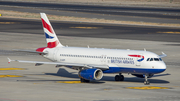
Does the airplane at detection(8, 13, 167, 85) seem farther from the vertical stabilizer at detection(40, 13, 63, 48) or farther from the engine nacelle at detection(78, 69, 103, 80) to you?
the vertical stabilizer at detection(40, 13, 63, 48)

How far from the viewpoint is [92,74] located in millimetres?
39812

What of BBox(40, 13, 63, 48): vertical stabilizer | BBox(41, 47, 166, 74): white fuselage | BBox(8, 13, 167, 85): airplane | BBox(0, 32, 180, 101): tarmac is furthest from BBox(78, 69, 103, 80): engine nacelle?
BBox(40, 13, 63, 48): vertical stabilizer

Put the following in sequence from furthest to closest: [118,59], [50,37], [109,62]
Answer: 1. [50,37]
2. [109,62]
3. [118,59]

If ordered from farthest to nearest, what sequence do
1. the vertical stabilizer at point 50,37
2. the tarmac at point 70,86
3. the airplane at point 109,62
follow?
the vertical stabilizer at point 50,37, the airplane at point 109,62, the tarmac at point 70,86

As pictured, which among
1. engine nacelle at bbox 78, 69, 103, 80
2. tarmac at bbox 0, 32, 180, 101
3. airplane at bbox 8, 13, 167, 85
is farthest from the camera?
airplane at bbox 8, 13, 167, 85

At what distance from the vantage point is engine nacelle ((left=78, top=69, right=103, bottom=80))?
1570 inches

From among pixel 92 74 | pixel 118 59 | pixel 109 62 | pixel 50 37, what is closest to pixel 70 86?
pixel 92 74

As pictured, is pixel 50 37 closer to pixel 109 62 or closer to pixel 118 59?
pixel 109 62

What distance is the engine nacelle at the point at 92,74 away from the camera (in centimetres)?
3988

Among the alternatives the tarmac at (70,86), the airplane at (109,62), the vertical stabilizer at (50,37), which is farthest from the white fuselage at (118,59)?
the vertical stabilizer at (50,37)

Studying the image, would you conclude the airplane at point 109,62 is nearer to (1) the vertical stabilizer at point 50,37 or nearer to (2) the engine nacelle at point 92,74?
(2) the engine nacelle at point 92,74

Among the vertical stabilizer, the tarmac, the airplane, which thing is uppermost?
the vertical stabilizer

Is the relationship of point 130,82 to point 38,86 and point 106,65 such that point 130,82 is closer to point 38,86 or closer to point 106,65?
point 106,65

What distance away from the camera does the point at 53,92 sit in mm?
35656
